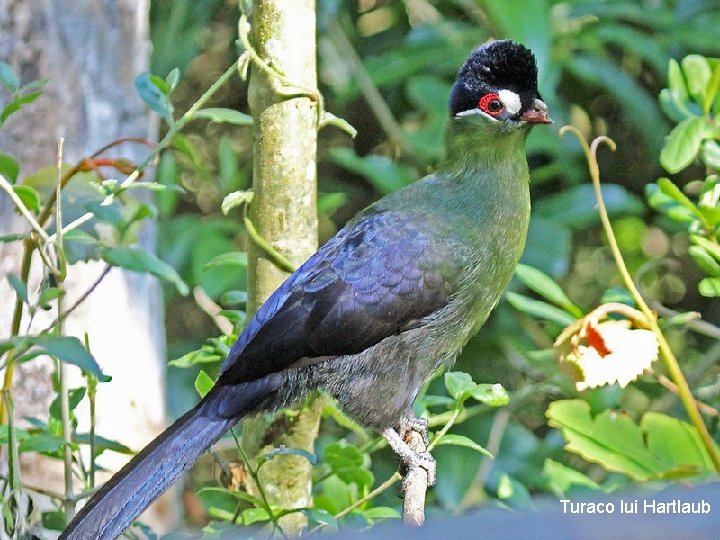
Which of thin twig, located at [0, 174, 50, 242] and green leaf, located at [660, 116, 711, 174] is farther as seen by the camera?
green leaf, located at [660, 116, 711, 174]

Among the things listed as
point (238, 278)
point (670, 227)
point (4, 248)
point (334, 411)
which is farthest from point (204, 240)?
point (670, 227)

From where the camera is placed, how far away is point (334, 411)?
7.68ft

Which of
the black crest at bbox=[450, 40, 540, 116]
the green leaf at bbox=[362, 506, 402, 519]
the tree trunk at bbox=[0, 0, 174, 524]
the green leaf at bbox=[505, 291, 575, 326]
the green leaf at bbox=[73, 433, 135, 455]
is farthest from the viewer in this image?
the tree trunk at bbox=[0, 0, 174, 524]

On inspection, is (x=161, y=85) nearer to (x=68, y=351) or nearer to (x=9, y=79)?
(x=9, y=79)

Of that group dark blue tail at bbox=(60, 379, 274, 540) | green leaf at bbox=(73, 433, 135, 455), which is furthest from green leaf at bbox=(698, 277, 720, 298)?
green leaf at bbox=(73, 433, 135, 455)

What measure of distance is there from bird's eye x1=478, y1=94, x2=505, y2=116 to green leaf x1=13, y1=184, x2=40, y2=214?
3.14 feet

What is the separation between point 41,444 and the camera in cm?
177

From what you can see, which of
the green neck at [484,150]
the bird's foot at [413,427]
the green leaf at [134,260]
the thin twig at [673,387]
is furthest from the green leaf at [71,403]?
the thin twig at [673,387]

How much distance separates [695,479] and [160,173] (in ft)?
6.88

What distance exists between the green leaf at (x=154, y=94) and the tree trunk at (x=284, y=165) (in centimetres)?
21

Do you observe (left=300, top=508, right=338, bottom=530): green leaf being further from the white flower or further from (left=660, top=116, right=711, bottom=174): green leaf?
(left=660, top=116, right=711, bottom=174): green leaf

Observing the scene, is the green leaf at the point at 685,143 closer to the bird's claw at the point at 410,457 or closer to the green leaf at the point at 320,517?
the bird's claw at the point at 410,457

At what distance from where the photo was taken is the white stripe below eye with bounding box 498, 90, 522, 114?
2198mm

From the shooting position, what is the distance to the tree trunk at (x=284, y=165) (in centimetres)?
198
